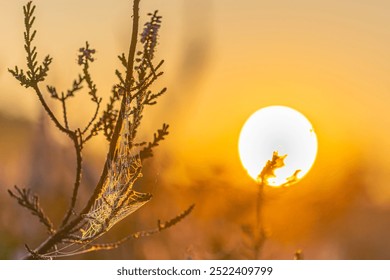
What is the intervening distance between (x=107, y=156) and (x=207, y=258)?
13.4ft

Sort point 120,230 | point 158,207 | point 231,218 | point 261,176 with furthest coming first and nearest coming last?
1. point 120,230
2. point 158,207
3. point 231,218
4. point 261,176

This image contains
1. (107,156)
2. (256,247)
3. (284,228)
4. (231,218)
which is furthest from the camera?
(231,218)

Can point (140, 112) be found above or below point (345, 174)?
below

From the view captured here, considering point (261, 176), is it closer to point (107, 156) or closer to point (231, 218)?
point (107, 156)

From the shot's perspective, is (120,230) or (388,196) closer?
(388,196)

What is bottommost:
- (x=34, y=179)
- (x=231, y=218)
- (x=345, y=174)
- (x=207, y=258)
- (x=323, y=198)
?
(x=207, y=258)

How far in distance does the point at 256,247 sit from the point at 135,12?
254 cm

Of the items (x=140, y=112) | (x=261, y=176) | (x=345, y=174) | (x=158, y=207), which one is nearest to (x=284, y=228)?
(x=261, y=176)

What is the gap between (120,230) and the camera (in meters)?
19.3

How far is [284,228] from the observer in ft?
26.7

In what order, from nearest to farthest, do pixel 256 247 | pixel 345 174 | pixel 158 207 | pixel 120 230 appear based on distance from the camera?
pixel 256 247 < pixel 345 174 < pixel 158 207 < pixel 120 230

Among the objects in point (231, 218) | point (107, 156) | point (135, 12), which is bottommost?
point (107, 156)

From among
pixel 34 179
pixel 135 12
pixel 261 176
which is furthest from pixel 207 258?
pixel 34 179

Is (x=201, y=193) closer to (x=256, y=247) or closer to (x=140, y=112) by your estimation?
(x=256, y=247)
